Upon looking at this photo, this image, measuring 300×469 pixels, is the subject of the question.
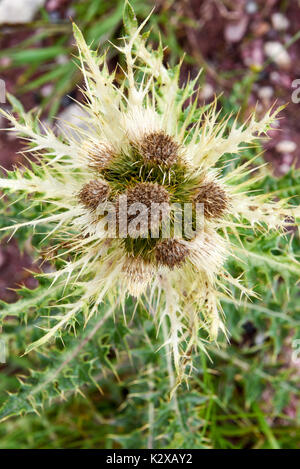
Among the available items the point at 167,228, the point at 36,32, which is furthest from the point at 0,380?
the point at 36,32

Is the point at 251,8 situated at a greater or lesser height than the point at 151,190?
greater

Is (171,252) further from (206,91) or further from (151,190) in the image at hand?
(206,91)

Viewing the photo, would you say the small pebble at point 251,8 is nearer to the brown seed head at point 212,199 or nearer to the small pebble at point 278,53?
the small pebble at point 278,53

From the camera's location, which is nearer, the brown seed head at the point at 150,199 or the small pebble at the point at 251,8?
the brown seed head at the point at 150,199

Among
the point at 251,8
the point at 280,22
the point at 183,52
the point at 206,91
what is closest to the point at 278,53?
the point at 280,22

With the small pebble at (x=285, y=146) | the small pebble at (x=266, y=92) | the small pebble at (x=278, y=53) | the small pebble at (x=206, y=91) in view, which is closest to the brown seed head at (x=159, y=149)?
the small pebble at (x=206, y=91)

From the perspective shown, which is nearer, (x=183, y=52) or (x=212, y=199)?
(x=212, y=199)
